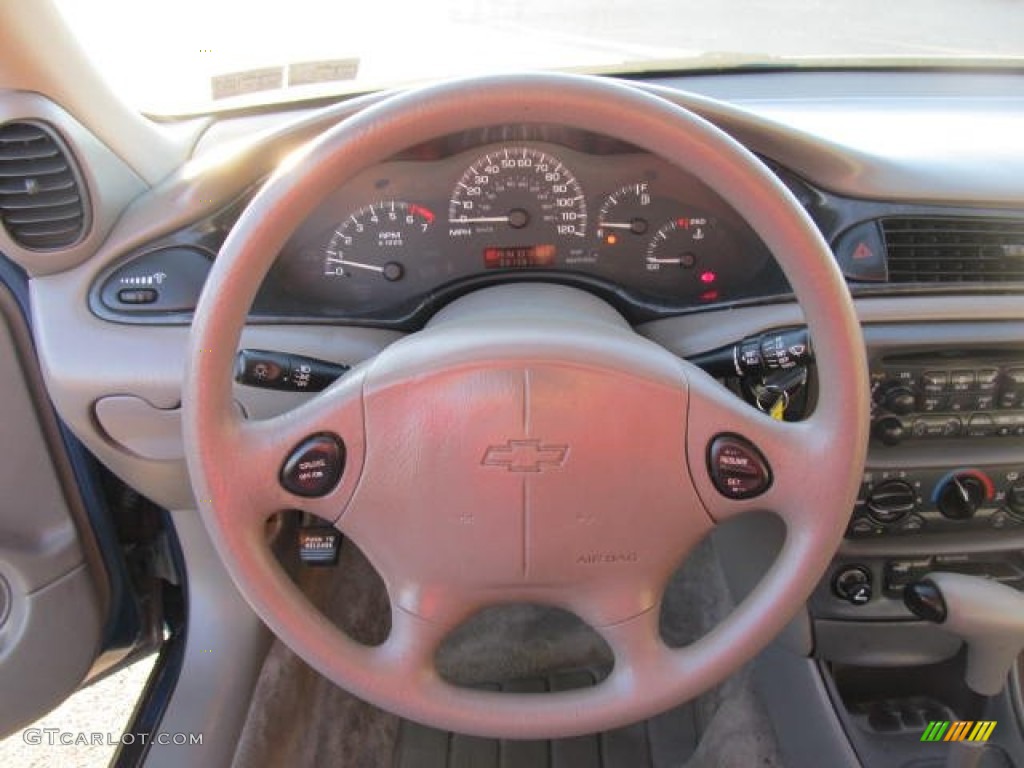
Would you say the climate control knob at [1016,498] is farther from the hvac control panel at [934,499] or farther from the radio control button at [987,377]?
the radio control button at [987,377]

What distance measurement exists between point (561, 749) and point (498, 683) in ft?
0.78

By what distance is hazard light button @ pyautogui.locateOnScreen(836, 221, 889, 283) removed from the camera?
150 centimetres

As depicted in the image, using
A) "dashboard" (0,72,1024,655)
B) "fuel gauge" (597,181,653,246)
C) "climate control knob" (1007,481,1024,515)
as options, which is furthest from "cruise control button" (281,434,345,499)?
"climate control knob" (1007,481,1024,515)

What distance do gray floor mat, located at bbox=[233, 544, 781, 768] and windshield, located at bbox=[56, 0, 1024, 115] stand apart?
1.00 meters

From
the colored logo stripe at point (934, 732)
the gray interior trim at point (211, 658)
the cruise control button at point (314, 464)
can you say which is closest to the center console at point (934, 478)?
the colored logo stripe at point (934, 732)

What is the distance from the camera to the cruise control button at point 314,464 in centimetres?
114

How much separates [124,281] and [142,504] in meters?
0.59

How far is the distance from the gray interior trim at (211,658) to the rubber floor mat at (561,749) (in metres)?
0.40

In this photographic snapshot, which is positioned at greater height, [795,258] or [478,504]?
[795,258]

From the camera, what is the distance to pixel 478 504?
1.16 meters

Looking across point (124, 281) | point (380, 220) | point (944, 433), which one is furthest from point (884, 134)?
point (124, 281)

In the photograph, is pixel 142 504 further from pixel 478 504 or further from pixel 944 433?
pixel 944 433

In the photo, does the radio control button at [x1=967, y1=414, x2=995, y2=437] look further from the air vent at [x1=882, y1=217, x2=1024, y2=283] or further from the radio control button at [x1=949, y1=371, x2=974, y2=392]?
the air vent at [x1=882, y1=217, x2=1024, y2=283]

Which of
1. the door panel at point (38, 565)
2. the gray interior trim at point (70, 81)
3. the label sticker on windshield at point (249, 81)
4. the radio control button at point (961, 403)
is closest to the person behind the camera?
the gray interior trim at point (70, 81)
